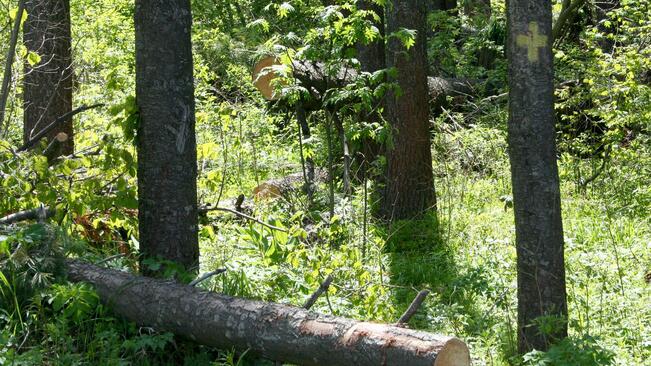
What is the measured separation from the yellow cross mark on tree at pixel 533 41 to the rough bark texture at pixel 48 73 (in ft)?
19.8

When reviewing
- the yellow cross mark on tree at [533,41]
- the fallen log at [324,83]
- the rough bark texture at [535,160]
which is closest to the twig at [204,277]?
the rough bark texture at [535,160]

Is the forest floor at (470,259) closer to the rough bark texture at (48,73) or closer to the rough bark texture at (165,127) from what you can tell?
the rough bark texture at (165,127)

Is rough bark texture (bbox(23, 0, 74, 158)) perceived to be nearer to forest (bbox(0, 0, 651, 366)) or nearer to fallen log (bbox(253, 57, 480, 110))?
forest (bbox(0, 0, 651, 366))

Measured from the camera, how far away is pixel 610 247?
9.07 meters

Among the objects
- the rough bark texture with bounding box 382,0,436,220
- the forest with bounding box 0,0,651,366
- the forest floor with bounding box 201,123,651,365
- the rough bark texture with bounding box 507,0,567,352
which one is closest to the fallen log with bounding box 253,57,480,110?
the forest with bounding box 0,0,651,366

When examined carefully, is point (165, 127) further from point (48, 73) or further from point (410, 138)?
point (410, 138)

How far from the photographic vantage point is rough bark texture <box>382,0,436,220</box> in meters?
11.2

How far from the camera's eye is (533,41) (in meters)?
5.98

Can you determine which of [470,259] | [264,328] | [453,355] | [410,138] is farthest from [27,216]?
[410,138]

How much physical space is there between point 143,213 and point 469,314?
3.07 m

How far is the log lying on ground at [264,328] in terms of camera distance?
4758 millimetres

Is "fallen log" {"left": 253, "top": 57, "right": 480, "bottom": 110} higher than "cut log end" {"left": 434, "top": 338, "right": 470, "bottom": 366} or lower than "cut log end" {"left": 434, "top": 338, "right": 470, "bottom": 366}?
higher

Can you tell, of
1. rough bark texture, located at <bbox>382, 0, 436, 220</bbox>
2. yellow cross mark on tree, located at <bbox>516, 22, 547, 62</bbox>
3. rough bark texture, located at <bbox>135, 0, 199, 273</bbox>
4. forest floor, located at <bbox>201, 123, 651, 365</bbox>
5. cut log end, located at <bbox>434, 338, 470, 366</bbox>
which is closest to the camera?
cut log end, located at <bbox>434, 338, 470, 366</bbox>

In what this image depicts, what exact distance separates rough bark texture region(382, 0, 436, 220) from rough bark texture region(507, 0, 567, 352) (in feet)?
16.1
